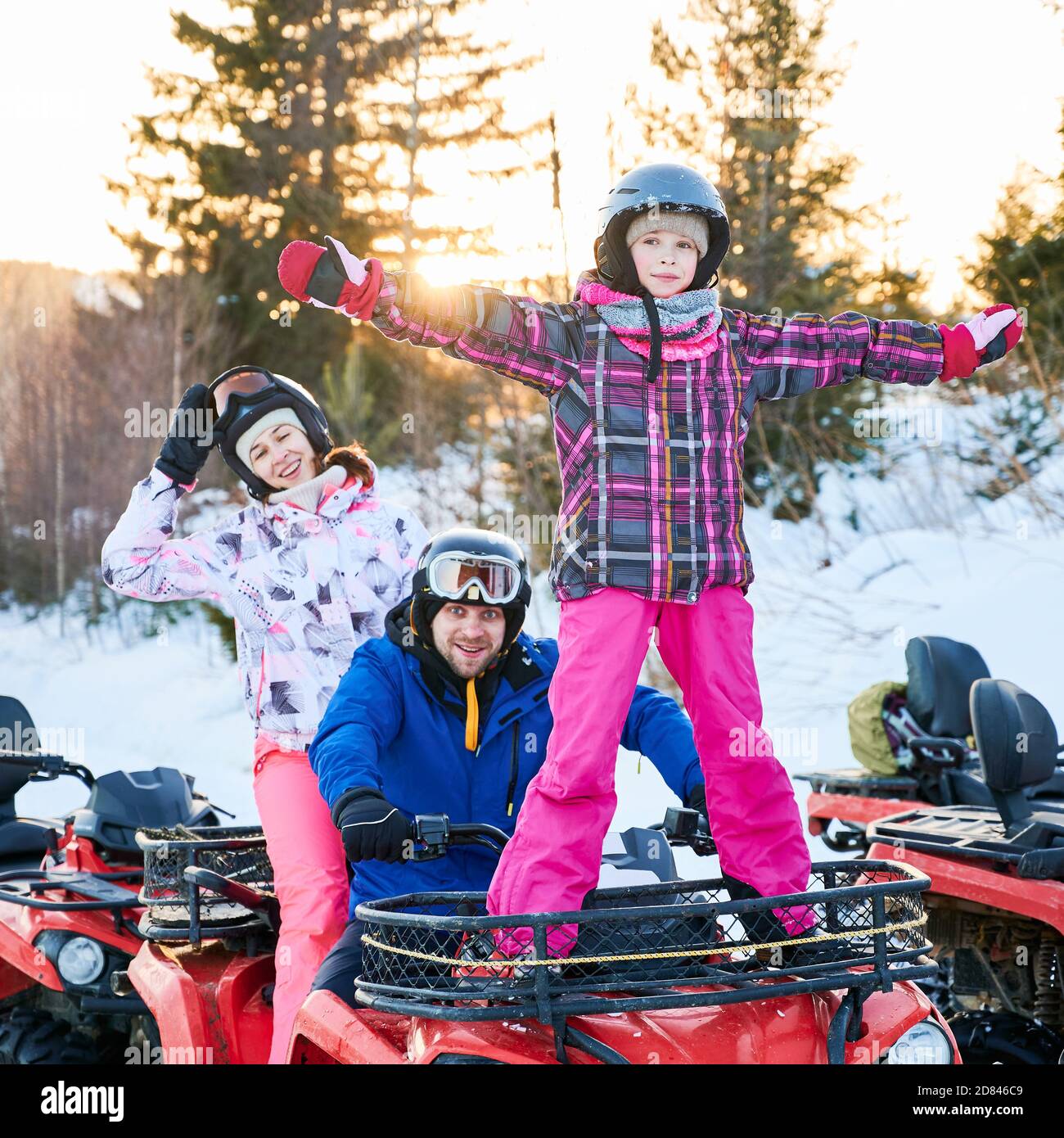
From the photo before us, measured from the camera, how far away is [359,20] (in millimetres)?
19188

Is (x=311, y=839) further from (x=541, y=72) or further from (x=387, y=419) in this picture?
A: (x=387, y=419)

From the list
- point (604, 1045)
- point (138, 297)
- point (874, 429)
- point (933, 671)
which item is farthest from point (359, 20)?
point (604, 1045)

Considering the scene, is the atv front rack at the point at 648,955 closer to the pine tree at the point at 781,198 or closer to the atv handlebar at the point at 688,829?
the atv handlebar at the point at 688,829

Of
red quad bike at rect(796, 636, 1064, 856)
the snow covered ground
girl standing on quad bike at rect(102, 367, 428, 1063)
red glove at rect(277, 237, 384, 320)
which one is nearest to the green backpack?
red quad bike at rect(796, 636, 1064, 856)

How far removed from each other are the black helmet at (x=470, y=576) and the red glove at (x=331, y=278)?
0.76 meters

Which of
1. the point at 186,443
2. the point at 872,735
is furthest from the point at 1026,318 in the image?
the point at 186,443

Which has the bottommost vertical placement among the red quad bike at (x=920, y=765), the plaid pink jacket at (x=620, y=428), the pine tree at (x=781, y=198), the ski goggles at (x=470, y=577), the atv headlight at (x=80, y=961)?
the atv headlight at (x=80, y=961)

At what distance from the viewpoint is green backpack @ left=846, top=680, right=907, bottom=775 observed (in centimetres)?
552

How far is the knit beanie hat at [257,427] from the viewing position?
4098 mm

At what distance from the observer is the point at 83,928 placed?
4105mm

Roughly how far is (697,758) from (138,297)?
1957 cm

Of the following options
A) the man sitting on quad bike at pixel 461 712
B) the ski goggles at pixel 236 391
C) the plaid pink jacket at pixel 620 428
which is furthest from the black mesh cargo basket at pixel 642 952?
the ski goggles at pixel 236 391

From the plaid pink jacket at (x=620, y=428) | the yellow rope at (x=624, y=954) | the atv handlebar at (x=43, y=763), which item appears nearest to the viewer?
the yellow rope at (x=624, y=954)

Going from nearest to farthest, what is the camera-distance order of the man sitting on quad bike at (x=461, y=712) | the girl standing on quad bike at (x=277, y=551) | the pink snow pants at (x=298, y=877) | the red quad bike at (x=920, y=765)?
the man sitting on quad bike at (x=461, y=712) → the pink snow pants at (x=298, y=877) → the girl standing on quad bike at (x=277, y=551) → the red quad bike at (x=920, y=765)
